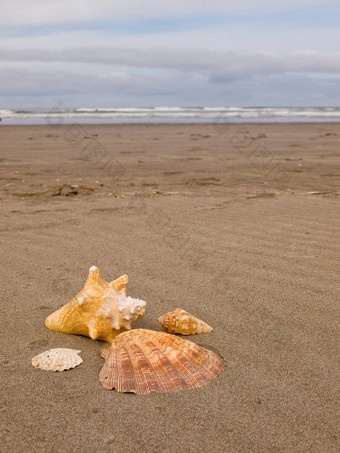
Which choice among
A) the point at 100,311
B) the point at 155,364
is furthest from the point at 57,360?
the point at 155,364

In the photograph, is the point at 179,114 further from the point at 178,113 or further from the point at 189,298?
the point at 189,298

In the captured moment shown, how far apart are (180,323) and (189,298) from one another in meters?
0.50

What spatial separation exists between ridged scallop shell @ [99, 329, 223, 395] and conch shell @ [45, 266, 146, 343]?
12 centimetres

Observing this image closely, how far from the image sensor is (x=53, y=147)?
12.4m

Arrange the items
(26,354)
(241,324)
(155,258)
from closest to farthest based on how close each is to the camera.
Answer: (26,354) < (241,324) < (155,258)

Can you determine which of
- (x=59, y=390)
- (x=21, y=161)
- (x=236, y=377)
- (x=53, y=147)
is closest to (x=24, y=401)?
(x=59, y=390)

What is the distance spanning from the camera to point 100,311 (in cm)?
233

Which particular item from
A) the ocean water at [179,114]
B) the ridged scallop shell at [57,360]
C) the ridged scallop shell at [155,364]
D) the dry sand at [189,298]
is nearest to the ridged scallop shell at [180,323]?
the dry sand at [189,298]

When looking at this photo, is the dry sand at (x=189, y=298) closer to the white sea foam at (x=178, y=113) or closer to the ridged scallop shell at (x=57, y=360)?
the ridged scallop shell at (x=57, y=360)

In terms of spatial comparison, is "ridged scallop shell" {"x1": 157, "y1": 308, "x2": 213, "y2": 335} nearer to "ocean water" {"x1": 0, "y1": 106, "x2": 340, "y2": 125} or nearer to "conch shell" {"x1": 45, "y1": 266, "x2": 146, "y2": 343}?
"conch shell" {"x1": 45, "y1": 266, "x2": 146, "y2": 343}

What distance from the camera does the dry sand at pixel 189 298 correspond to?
5.79 ft

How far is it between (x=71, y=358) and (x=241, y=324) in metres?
0.92

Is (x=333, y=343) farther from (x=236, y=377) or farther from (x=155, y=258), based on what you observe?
(x=155, y=258)

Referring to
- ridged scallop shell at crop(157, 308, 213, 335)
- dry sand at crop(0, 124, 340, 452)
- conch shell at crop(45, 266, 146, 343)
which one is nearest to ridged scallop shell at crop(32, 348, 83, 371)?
dry sand at crop(0, 124, 340, 452)
